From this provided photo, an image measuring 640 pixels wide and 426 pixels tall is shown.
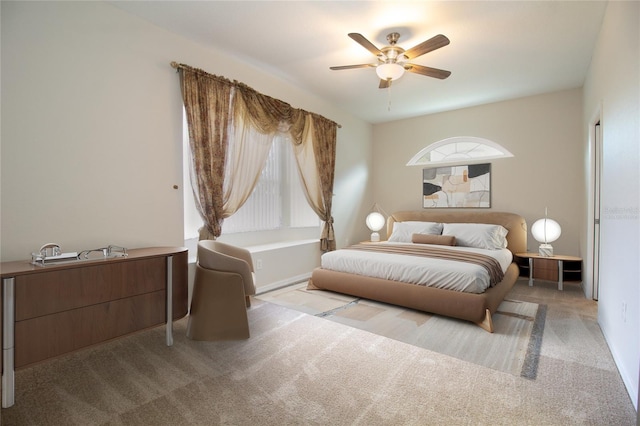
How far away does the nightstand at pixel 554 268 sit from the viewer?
3.92m

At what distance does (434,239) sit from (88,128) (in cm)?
411

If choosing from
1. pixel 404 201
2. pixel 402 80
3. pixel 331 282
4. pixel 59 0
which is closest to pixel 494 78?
pixel 402 80

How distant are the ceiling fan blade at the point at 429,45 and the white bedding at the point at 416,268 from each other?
6.41 feet

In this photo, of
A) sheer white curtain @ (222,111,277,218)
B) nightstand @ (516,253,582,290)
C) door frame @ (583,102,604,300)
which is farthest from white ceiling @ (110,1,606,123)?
nightstand @ (516,253,582,290)

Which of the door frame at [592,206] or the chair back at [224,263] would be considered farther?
the door frame at [592,206]

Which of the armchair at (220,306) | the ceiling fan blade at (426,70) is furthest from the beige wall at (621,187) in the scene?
the armchair at (220,306)

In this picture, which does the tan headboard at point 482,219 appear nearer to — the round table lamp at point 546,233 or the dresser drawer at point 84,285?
the round table lamp at point 546,233

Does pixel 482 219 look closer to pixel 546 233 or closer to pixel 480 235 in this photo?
pixel 480 235

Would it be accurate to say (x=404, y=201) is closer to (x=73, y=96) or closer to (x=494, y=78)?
(x=494, y=78)

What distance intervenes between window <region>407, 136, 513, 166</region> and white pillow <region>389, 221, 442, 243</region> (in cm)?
127

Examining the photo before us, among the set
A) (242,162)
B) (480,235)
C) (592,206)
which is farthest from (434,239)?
(242,162)

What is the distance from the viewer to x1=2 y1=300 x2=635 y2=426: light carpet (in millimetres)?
1584

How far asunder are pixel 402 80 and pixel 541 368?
3.37 meters

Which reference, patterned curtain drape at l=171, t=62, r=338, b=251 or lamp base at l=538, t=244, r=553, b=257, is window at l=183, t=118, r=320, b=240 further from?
lamp base at l=538, t=244, r=553, b=257
